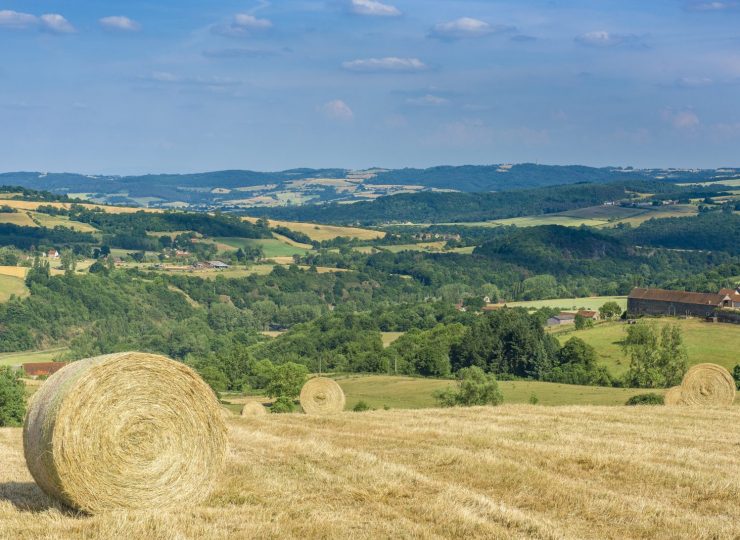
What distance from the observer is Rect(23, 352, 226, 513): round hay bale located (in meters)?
14.7

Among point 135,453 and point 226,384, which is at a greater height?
point 135,453

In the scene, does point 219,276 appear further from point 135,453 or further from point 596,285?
point 135,453

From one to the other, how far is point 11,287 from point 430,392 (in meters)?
103

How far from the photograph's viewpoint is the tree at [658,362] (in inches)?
2571

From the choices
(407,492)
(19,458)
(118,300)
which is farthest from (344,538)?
(118,300)

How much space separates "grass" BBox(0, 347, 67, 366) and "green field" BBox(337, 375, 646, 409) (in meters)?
52.3

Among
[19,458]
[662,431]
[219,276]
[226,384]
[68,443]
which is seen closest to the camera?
[68,443]

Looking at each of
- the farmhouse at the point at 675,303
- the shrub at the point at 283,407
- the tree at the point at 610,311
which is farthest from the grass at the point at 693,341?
the shrub at the point at 283,407

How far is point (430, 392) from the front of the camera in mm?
62781

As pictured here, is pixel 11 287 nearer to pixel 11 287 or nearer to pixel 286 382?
pixel 11 287

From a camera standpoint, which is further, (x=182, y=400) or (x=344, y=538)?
(x=182, y=400)

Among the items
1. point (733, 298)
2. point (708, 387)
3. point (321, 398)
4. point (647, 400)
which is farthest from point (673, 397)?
point (733, 298)

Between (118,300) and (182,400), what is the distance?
143181 mm

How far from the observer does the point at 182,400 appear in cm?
1600
